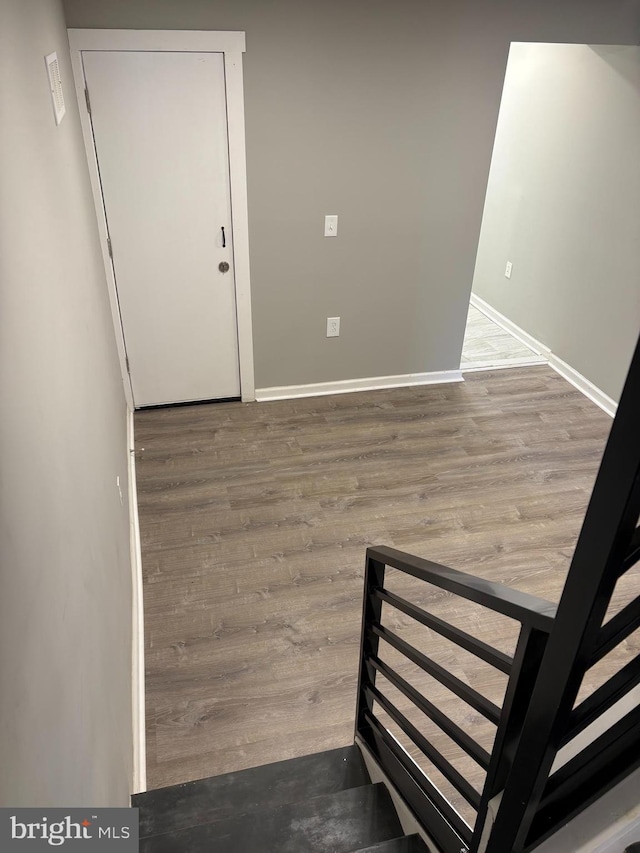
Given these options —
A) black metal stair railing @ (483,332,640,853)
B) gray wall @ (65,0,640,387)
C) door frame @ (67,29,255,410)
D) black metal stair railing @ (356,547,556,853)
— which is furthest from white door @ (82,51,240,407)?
black metal stair railing @ (483,332,640,853)

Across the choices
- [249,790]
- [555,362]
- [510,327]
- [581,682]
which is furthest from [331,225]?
[581,682]

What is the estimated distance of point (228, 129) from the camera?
3.70m

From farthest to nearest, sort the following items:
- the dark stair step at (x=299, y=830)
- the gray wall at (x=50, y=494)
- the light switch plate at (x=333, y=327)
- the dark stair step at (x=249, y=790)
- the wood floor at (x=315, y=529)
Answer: the light switch plate at (x=333, y=327) → the wood floor at (x=315, y=529) → the dark stair step at (x=249, y=790) → the dark stair step at (x=299, y=830) → the gray wall at (x=50, y=494)

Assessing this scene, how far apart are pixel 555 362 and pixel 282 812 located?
13.5ft

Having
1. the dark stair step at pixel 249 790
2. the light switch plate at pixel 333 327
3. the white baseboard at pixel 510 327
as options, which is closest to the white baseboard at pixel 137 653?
the dark stair step at pixel 249 790

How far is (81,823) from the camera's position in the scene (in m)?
1.11

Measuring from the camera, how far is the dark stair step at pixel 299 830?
5.74 feet

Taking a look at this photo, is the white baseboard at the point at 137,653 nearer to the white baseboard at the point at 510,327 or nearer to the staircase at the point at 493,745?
the staircase at the point at 493,745

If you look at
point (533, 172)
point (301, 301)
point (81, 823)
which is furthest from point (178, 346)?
point (81, 823)

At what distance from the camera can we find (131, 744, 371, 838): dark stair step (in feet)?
6.48

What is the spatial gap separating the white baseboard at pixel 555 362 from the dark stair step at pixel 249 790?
278 centimetres

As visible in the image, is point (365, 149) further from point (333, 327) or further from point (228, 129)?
point (333, 327)
